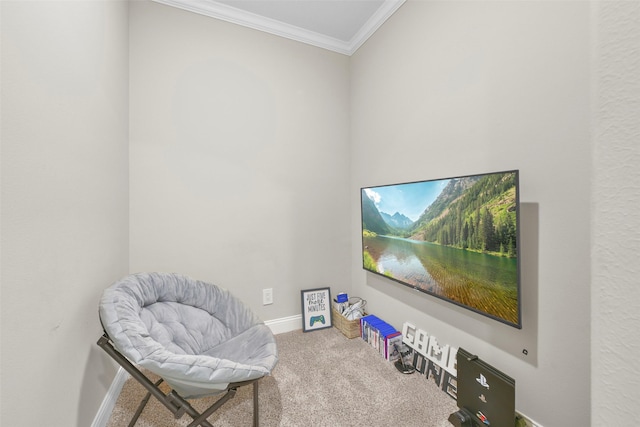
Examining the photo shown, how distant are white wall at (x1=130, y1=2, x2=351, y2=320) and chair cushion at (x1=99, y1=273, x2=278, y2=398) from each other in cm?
56

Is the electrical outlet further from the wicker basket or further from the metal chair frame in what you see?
the metal chair frame

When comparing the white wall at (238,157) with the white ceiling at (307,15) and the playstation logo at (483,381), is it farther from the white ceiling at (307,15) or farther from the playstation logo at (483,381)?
the playstation logo at (483,381)

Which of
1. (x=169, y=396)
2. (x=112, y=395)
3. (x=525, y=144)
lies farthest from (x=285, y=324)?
(x=525, y=144)

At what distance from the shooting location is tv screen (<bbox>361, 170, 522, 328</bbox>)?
1.29 m

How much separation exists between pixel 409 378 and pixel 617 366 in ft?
5.59

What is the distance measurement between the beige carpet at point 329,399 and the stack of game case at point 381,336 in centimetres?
7

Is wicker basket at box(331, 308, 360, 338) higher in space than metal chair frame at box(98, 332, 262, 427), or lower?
lower

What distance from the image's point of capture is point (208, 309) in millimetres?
1698

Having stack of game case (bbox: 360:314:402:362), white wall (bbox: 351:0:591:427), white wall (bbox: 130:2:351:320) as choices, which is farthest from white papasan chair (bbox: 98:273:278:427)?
white wall (bbox: 351:0:591:427)

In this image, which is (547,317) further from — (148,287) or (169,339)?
(148,287)

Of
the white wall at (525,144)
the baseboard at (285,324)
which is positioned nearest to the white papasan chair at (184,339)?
the baseboard at (285,324)

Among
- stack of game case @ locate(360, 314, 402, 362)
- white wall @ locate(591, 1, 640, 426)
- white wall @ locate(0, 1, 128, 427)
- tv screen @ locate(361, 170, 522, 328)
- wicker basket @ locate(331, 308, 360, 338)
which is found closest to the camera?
white wall @ locate(591, 1, 640, 426)

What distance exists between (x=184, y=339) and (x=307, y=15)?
99.0 inches

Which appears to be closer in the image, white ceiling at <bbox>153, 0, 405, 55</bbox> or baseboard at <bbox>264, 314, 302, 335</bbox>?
white ceiling at <bbox>153, 0, 405, 55</bbox>
